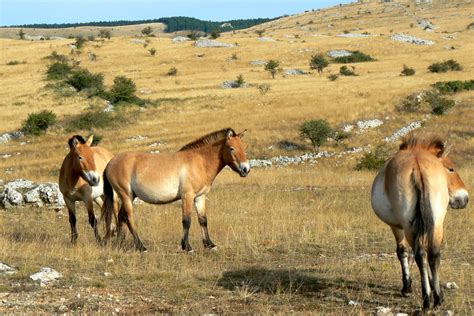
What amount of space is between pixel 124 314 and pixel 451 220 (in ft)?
31.6

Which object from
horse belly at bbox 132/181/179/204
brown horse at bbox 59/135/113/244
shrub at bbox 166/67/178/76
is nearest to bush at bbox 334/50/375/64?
shrub at bbox 166/67/178/76

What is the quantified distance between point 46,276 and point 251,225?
614 cm

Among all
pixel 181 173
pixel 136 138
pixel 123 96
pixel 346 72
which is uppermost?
pixel 181 173

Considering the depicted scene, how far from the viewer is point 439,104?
4347cm

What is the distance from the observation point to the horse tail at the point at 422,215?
23.5ft

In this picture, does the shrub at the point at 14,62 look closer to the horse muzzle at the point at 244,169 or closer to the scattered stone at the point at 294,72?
the scattered stone at the point at 294,72

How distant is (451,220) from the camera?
14.8 meters

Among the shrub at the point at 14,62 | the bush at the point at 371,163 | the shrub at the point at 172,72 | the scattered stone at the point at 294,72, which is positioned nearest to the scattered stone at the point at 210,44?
the shrub at the point at 172,72

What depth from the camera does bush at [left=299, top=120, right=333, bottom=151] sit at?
115 ft

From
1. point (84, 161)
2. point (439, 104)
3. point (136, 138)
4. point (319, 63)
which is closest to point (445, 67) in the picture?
point (319, 63)

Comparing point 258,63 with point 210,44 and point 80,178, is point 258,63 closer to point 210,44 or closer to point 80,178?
point 210,44

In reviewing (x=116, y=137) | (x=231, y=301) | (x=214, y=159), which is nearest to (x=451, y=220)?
(x=214, y=159)

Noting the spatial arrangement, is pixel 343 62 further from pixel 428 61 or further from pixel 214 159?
pixel 214 159

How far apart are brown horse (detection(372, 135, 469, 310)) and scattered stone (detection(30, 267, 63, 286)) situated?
4536 millimetres
